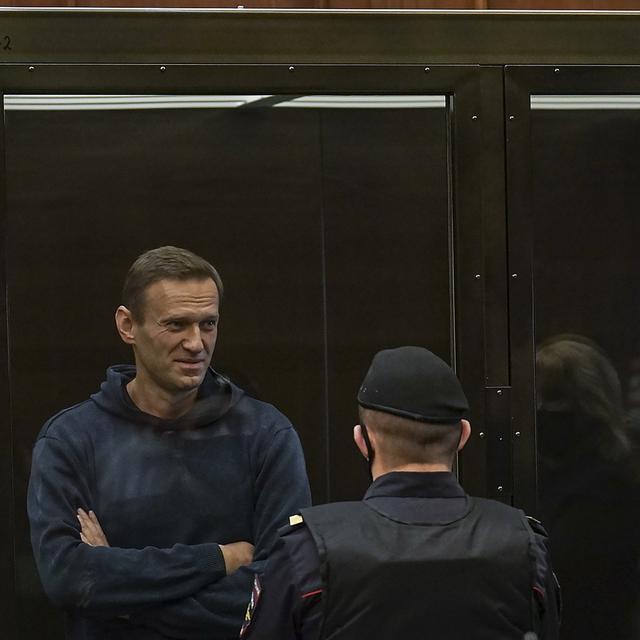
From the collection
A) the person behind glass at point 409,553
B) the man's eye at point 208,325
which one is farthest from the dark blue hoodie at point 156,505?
the person behind glass at point 409,553

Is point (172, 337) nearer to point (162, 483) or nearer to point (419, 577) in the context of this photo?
point (162, 483)

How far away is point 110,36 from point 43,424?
34.0 inches

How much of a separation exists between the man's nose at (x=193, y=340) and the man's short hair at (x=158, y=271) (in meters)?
0.10

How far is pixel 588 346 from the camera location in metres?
2.61

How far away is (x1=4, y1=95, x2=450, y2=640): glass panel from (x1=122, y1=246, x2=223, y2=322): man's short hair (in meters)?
0.03

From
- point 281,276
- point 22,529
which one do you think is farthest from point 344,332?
point 22,529

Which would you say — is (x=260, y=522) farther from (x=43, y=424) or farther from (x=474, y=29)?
(x=474, y=29)

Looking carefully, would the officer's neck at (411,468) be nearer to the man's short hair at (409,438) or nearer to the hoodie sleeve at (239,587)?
the man's short hair at (409,438)

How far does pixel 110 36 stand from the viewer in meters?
2.44

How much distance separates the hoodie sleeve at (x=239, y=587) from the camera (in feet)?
7.36

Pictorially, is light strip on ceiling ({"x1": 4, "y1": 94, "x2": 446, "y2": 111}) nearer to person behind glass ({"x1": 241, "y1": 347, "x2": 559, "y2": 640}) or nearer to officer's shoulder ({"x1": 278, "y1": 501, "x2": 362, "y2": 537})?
person behind glass ({"x1": 241, "y1": 347, "x2": 559, "y2": 640})

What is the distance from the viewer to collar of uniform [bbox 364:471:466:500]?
168cm

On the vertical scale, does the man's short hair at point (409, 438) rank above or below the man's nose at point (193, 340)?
below

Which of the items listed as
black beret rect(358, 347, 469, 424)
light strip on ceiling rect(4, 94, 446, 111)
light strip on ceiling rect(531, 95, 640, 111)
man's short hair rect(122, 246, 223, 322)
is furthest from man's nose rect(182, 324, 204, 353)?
light strip on ceiling rect(531, 95, 640, 111)
